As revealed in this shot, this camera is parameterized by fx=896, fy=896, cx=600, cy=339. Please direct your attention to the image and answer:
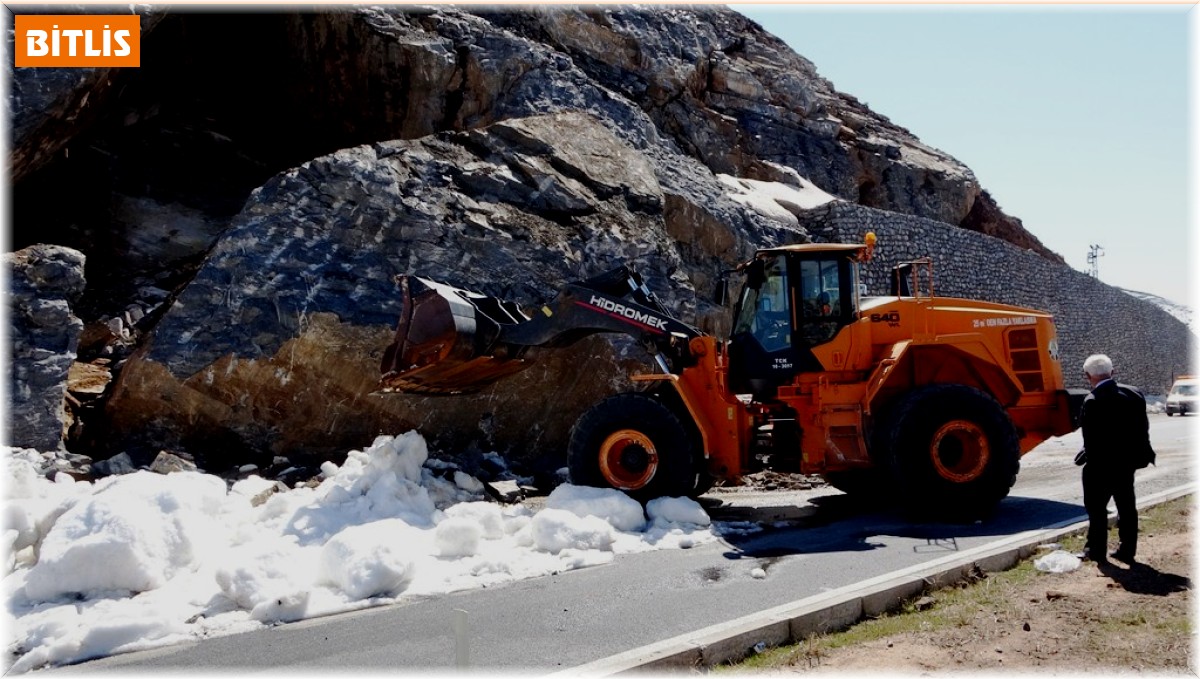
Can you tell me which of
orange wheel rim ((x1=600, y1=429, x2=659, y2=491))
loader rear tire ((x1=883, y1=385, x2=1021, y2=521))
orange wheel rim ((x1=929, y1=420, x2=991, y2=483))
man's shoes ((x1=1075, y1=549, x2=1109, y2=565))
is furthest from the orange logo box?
man's shoes ((x1=1075, y1=549, x2=1109, y2=565))

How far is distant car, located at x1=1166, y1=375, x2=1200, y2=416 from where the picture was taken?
2587cm

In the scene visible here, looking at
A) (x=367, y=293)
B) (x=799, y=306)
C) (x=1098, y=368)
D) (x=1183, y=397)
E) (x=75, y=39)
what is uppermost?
(x=75, y=39)

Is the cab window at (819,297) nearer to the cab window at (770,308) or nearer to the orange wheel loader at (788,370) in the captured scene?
the orange wheel loader at (788,370)

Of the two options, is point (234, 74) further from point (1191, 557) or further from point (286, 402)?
point (1191, 557)

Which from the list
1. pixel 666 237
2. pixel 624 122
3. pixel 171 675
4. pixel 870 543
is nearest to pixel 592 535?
pixel 870 543

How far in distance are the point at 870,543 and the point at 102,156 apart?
15.8m

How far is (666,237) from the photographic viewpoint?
47.5 ft

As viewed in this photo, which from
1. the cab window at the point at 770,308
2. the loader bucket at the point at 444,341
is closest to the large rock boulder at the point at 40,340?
the loader bucket at the point at 444,341

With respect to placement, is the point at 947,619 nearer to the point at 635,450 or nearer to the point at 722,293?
the point at 635,450

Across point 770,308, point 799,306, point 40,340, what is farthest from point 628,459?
point 40,340

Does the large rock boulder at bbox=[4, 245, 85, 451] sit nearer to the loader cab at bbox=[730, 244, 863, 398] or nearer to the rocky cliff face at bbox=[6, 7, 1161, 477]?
the rocky cliff face at bbox=[6, 7, 1161, 477]

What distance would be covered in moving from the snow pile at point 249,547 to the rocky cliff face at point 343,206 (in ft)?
10.2

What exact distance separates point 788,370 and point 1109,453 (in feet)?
10.3

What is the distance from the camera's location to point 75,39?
1204 centimetres
